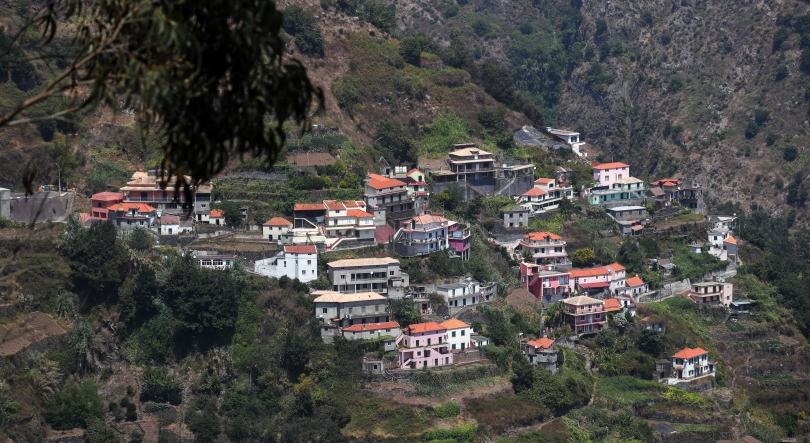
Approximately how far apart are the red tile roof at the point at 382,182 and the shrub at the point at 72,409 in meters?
15.7

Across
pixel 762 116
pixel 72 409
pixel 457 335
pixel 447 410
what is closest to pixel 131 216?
pixel 72 409

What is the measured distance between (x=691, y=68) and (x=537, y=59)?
12.8 metres

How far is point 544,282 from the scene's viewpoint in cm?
5284

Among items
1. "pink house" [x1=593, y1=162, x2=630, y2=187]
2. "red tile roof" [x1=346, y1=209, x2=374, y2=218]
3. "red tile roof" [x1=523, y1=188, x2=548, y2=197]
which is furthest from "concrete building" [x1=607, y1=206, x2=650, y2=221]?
"red tile roof" [x1=346, y1=209, x2=374, y2=218]

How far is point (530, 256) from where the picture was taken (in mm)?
54562

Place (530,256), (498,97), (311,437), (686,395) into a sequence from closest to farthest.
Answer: (311,437), (686,395), (530,256), (498,97)

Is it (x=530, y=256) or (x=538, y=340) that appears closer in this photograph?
(x=538, y=340)

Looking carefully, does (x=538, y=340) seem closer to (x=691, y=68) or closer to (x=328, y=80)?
(x=328, y=80)

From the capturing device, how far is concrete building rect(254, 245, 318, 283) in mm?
48188

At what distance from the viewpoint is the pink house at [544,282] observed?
173 ft

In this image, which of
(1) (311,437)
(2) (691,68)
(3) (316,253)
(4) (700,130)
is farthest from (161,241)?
(2) (691,68)

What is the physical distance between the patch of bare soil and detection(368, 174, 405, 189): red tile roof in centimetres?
1122

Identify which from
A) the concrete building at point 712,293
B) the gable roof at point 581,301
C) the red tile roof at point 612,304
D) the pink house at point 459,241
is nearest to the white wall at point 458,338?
the pink house at point 459,241

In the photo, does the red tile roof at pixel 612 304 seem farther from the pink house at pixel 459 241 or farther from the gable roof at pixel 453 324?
the gable roof at pixel 453 324
